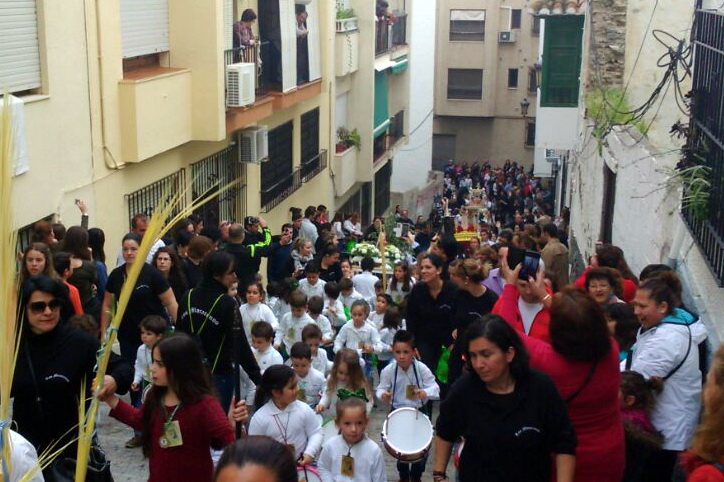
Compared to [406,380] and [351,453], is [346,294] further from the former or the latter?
[351,453]

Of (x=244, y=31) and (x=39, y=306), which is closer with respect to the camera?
(x=39, y=306)

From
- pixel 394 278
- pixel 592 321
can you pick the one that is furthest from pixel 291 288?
pixel 592 321

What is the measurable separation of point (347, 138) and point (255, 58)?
386 inches

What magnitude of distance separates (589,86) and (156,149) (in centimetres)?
747

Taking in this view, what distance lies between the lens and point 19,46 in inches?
420

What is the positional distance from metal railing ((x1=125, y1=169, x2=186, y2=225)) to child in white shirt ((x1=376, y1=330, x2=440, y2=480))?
5.71 m

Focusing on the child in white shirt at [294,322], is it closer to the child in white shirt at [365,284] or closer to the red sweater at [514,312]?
the child in white shirt at [365,284]

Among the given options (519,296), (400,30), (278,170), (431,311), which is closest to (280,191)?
(278,170)

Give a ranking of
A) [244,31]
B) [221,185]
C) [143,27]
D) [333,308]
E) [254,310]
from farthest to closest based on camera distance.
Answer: [221,185] → [244,31] → [143,27] → [333,308] → [254,310]

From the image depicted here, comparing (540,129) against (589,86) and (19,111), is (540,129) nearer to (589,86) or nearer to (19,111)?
(589,86)

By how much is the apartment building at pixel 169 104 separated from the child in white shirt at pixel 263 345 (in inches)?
58.8

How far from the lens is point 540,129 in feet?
71.7

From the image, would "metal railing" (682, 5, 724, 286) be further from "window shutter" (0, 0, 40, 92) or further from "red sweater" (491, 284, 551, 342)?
"window shutter" (0, 0, 40, 92)

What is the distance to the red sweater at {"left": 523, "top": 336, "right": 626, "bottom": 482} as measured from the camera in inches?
186
